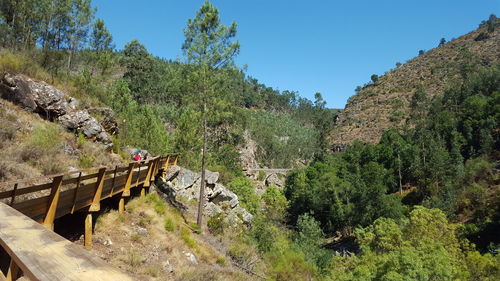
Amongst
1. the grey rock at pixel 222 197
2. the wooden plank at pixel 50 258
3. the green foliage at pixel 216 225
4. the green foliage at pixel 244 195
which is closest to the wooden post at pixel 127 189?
the green foliage at pixel 216 225

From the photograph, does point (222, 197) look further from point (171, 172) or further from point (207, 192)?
point (171, 172)

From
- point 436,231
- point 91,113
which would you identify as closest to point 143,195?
point 91,113

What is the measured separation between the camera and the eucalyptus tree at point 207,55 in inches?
702

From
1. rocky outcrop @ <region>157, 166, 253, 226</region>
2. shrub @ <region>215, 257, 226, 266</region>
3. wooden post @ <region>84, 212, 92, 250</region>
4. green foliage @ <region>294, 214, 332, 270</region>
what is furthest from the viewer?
green foliage @ <region>294, 214, 332, 270</region>

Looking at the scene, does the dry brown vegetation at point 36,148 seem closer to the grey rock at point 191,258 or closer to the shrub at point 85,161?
the shrub at point 85,161

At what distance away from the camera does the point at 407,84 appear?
136 metres

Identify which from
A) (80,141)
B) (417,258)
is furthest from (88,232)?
(417,258)

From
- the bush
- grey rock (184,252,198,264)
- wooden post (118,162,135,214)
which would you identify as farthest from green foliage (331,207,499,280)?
the bush

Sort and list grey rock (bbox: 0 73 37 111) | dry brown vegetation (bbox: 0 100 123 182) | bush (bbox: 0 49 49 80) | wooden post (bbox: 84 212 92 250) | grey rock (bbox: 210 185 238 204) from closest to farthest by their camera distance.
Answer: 1. wooden post (bbox: 84 212 92 250)
2. dry brown vegetation (bbox: 0 100 123 182)
3. grey rock (bbox: 0 73 37 111)
4. bush (bbox: 0 49 49 80)
5. grey rock (bbox: 210 185 238 204)

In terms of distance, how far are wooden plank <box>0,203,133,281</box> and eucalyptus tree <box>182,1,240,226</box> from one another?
16.3m

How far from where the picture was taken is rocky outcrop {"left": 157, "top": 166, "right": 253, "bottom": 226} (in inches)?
906

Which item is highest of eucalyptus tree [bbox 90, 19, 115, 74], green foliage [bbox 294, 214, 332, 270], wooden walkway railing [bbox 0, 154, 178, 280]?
eucalyptus tree [bbox 90, 19, 115, 74]

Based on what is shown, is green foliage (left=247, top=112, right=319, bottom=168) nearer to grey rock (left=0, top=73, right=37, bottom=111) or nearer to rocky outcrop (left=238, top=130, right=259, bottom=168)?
rocky outcrop (left=238, top=130, right=259, bottom=168)

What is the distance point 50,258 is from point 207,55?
57.3 feet
